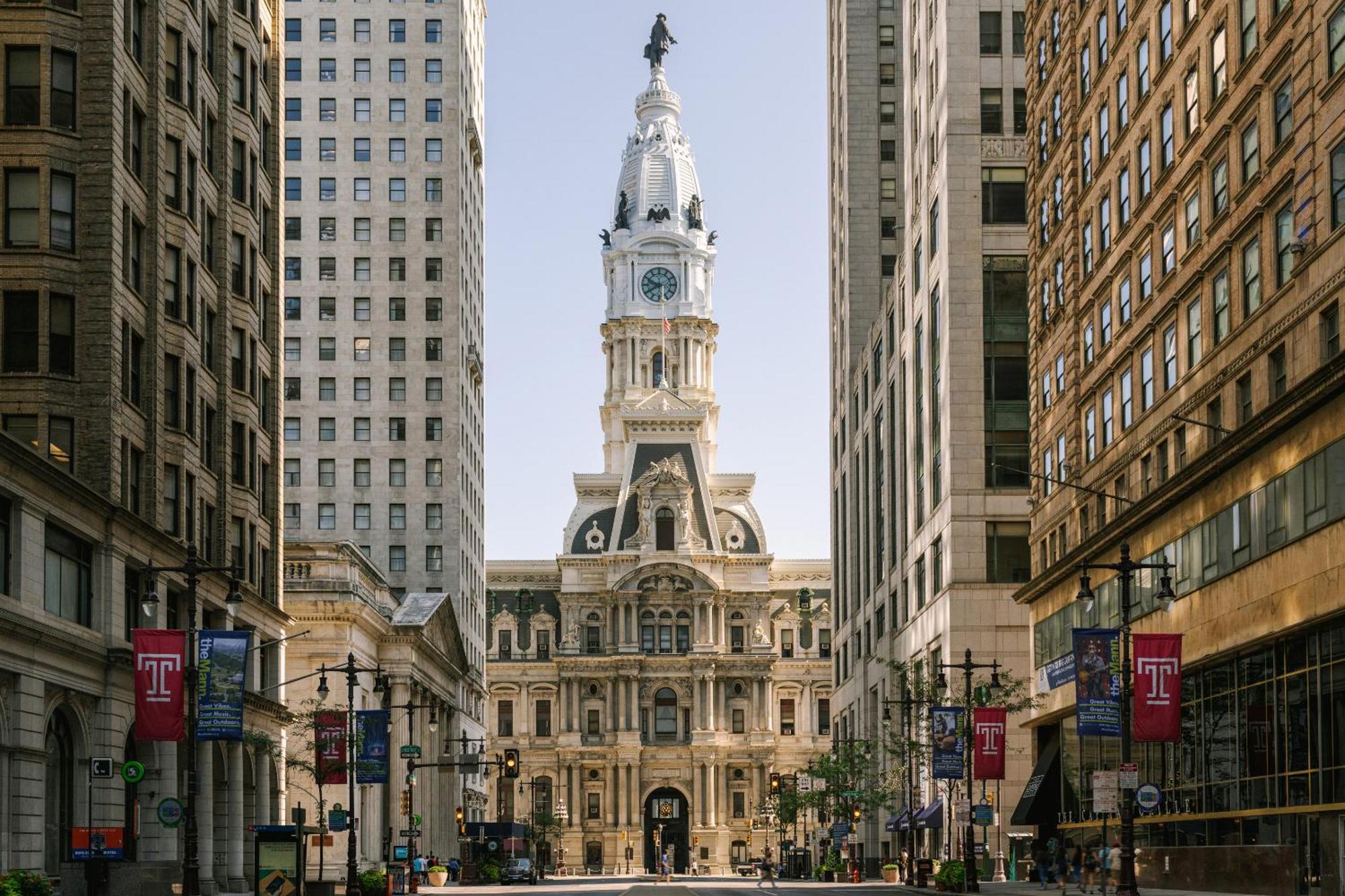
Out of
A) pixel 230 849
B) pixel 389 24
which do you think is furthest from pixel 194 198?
pixel 389 24

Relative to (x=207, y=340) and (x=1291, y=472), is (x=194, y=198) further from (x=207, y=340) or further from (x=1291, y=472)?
(x=1291, y=472)

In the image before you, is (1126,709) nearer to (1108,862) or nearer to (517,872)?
(1108,862)

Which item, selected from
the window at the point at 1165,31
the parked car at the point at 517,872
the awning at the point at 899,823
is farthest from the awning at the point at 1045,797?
the parked car at the point at 517,872

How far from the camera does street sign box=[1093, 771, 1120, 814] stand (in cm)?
3988

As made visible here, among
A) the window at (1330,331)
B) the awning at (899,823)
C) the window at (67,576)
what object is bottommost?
the awning at (899,823)

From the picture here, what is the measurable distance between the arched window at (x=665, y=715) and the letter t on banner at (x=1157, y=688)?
138 metres

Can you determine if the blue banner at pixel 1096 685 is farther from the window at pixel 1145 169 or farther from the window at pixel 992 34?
Result: the window at pixel 992 34

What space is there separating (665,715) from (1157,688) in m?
140

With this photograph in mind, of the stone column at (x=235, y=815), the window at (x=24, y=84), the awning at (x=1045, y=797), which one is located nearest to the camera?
the window at (x=24, y=84)

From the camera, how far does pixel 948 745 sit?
64.0 m

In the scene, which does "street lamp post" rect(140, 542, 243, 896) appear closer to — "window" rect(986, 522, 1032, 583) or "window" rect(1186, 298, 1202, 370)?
"window" rect(1186, 298, 1202, 370)

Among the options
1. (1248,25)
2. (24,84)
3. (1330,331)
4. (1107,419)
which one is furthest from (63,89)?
(1107,419)

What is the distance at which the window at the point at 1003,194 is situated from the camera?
8575 cm

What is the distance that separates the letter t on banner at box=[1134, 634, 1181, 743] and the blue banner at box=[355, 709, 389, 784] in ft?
100.0
